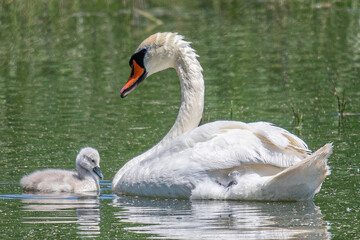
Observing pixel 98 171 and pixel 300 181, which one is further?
pixel 98 171

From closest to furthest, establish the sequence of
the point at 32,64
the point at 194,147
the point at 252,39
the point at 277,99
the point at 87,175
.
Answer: the point at 194,147 < the point at 87,175 < the point at 277,99 < the point at 32,64 < the point at 252,39

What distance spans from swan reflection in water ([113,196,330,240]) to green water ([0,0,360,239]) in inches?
0.6

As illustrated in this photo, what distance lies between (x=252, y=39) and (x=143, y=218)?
40.1 feet

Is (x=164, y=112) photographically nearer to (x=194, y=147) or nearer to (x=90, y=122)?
(x=90, y=122)

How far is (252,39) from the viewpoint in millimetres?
19062

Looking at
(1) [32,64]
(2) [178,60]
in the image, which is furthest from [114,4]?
(2) [178,60]

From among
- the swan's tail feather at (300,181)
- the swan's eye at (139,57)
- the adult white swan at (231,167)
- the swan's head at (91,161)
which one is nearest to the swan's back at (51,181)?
the swan's head at (91,161)

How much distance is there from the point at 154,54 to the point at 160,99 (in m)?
3.77

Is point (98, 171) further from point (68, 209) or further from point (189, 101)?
point (189, 101)

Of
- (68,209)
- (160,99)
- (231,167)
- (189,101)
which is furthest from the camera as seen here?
(160,99)

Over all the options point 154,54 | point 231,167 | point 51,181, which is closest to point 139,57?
point 154,54

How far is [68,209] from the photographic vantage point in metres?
7.73

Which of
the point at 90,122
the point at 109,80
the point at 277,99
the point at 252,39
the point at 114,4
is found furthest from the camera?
the point at 114,4

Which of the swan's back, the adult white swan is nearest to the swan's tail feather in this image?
the adult white swan
